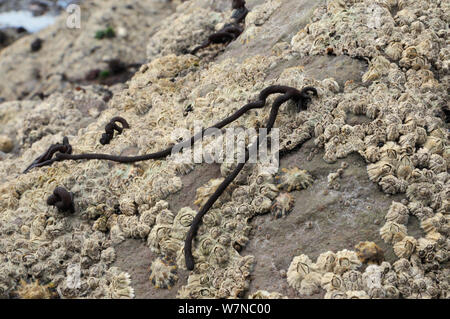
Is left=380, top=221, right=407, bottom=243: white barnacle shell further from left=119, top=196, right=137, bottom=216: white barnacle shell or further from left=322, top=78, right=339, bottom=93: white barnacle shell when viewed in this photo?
left=119, top=196, right=137, bottom=216: white barnacle shell

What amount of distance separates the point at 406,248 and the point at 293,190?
39.8 inches

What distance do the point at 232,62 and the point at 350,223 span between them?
8.69 ft

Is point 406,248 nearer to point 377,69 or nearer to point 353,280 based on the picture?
point 353,280

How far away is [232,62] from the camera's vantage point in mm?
5703

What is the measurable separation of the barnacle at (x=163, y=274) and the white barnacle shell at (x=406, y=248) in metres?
1.69

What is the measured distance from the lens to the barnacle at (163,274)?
3850mm

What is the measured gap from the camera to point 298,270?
140 inches

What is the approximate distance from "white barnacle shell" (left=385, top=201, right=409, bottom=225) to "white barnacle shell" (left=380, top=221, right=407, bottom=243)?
0.05 m

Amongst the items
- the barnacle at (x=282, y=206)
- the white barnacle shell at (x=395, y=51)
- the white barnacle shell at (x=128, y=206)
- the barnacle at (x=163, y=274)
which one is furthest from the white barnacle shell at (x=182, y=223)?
the white barnacle shell at (x=395, y=51)

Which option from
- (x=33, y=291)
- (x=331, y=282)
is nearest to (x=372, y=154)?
(x=331, y=282)

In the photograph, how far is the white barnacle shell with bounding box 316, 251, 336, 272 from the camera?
11.5 ft

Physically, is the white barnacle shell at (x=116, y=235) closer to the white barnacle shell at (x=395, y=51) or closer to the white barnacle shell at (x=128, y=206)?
the white barnacle shell at (x=128, y=206)
